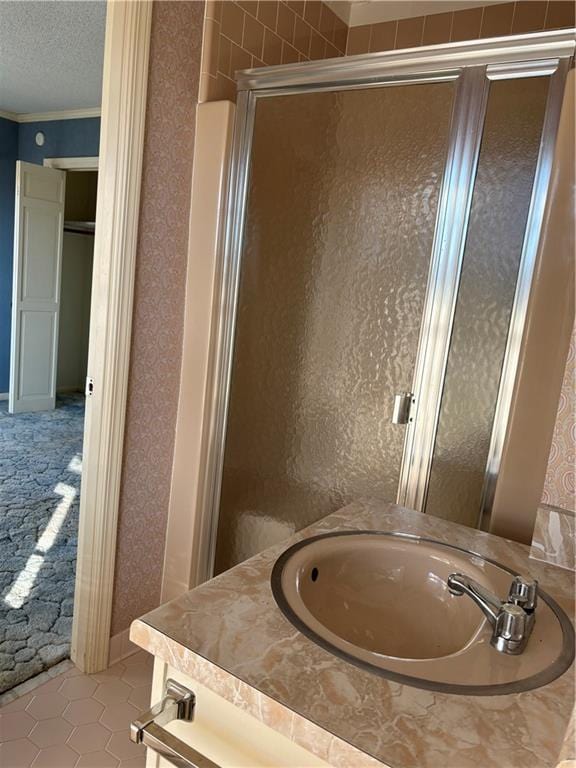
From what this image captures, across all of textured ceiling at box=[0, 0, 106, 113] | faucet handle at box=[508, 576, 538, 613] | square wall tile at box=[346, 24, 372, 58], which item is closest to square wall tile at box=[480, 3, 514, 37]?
square wall tile at box=[346, 24, 372, 58]

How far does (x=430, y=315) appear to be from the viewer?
1704 millimetres

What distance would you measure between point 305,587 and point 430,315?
94 centimetres

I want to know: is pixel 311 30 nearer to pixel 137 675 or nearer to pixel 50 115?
pixel 137 675

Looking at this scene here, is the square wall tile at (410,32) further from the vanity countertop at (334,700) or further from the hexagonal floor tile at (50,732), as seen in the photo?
the hexagonal floor tile at (50,732)

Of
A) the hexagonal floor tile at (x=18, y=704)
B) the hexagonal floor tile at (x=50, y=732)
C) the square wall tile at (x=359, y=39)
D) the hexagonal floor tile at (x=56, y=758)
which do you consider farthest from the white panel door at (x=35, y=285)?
the hexagonal floor tile at (x=56, y=758)

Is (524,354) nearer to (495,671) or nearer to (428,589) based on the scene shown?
(428,589)

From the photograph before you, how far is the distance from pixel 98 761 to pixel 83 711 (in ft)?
0.69

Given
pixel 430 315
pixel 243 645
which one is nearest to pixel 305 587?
pixel 243 645

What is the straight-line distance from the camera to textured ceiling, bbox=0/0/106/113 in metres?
3.04

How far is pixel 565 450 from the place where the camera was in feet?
4.19

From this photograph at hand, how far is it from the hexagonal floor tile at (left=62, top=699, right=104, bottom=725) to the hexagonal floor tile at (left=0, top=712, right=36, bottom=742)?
0.34 feet

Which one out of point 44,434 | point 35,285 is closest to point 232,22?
point 44,434

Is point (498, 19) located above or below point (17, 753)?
above

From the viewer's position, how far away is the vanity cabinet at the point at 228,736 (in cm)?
76
